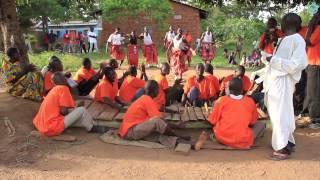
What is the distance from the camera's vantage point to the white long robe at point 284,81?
5449mm

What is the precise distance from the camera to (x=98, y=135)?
6773 millimetres

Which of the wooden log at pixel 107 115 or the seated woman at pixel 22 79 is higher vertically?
the seated woman at pixel 22 79

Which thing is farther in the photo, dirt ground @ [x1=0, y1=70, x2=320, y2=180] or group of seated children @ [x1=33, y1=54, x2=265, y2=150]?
group of seated children @ [x1=33, y1=54, x2=265, y2=150]

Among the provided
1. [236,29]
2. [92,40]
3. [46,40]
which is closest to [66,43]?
[46,40]

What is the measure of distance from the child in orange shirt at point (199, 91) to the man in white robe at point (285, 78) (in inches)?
107

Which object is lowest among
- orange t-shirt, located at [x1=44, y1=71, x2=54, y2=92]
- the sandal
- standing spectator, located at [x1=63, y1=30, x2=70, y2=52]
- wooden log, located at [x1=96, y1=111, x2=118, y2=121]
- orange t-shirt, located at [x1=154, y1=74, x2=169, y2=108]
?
standing spectator, located at [x1=63, y1=30, x2=70, y2=52]

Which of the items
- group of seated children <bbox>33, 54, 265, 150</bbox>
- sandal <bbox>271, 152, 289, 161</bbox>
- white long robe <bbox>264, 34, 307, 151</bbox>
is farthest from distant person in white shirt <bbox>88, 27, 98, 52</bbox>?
sandal <bbox>271, 152, 289, 161</bbox>

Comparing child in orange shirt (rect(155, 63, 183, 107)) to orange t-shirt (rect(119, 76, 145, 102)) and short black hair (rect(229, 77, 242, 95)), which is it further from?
short black hair (rect(229, 77, 242, 95))

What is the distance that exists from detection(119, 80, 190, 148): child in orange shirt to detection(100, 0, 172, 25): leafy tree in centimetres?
1870

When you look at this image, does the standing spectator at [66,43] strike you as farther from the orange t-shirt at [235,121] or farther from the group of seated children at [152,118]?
the orange t-shirt at [235,121]

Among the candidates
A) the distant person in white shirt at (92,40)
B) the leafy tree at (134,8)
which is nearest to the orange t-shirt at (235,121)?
the leafy tree at (134,8)

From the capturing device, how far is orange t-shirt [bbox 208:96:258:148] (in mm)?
6004

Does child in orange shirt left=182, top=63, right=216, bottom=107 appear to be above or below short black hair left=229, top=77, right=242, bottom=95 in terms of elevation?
below

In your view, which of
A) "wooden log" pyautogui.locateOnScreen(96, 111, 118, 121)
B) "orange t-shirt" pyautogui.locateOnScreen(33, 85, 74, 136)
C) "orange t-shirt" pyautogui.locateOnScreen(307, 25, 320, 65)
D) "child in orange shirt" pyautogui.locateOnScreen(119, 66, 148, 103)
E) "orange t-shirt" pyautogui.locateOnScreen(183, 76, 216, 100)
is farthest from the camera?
"orange t-shirt" pyautogui.locateOnScreen(183, 76, 216, 100)
